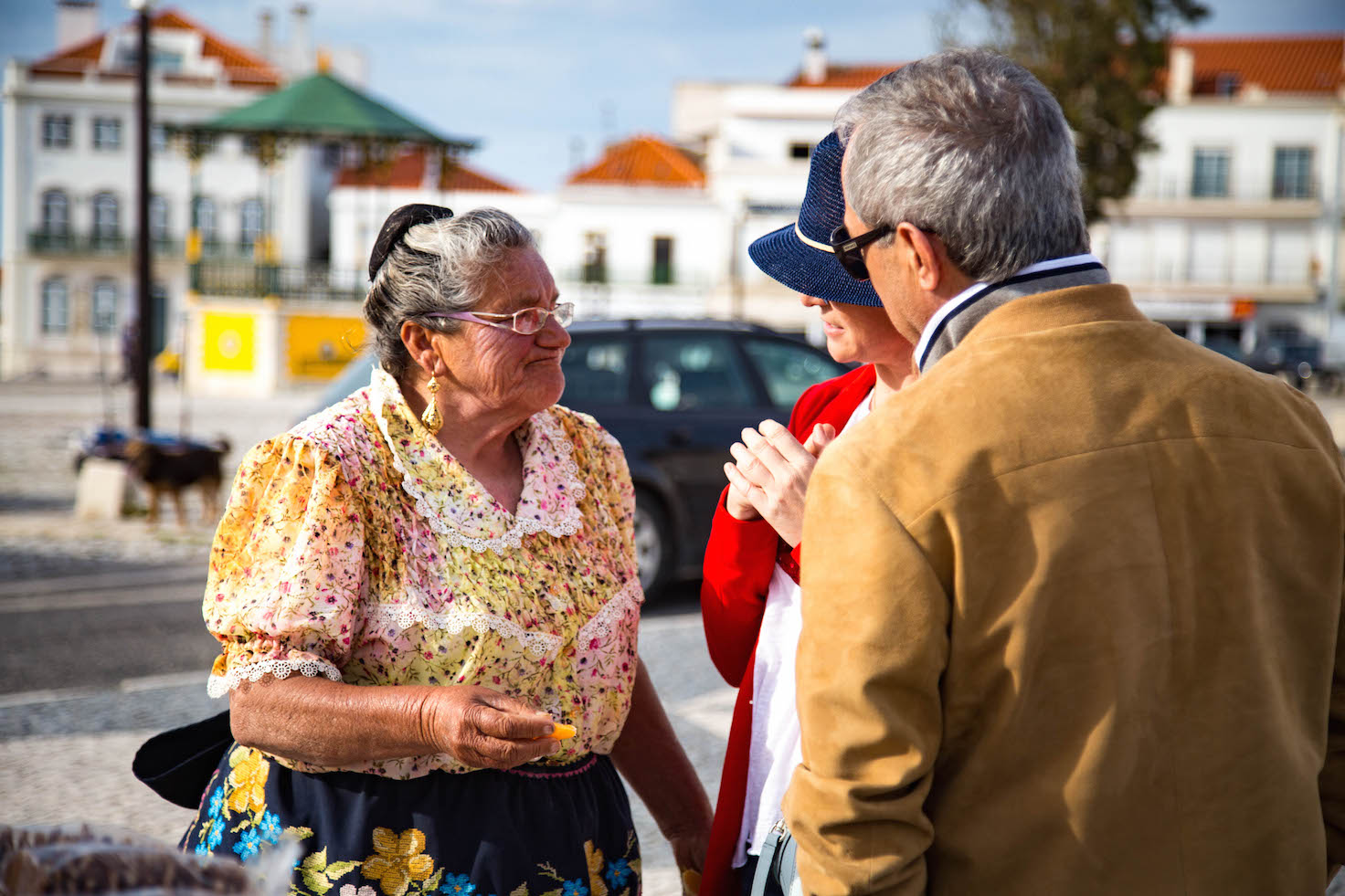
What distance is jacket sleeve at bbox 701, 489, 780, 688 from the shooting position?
81.9 inches

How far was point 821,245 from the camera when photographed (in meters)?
2.09

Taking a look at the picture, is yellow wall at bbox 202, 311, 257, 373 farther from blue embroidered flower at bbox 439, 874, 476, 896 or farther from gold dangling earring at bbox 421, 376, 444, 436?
blue embroidered flower at bbox 439, 874, 476, 896

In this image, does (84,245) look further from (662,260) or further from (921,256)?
(921,256)

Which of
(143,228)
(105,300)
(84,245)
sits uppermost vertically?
(84,245)

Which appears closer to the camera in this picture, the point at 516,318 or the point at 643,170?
the point at 516,318

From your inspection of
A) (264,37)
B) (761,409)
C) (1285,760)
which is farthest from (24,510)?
(264,37)

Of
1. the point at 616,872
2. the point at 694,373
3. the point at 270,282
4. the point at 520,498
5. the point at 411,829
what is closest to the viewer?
the point at 411,829

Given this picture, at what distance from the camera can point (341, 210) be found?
48.6 metres

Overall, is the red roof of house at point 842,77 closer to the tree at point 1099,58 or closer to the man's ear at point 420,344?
the tree at point 1099,58

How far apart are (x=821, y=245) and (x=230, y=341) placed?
99.6ft

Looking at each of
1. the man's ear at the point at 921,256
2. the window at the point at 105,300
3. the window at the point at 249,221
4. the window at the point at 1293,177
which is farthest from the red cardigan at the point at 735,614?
the window at the point at 1293,177

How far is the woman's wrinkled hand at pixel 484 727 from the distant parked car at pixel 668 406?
5638mm

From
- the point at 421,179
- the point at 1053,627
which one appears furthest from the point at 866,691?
the point at 421,179

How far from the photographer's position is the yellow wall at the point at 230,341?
30000 mm
